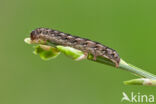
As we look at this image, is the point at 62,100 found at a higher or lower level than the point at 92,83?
lower

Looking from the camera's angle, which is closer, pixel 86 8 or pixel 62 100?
pixel 62 100

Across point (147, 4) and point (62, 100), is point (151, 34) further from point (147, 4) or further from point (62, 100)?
point (62, 100)

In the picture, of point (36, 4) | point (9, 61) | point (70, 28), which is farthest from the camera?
point (36, 4)

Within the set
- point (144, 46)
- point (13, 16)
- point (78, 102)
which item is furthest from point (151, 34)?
point (13, 16)

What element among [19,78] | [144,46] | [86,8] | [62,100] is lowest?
[62,100]

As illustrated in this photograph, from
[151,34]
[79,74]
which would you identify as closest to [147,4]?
[151,34]

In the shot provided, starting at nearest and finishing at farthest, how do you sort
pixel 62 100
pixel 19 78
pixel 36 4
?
pixel 62 100 < pixel 19 78 < pixel 36 4

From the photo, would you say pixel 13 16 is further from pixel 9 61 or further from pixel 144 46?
pixel 144 46
